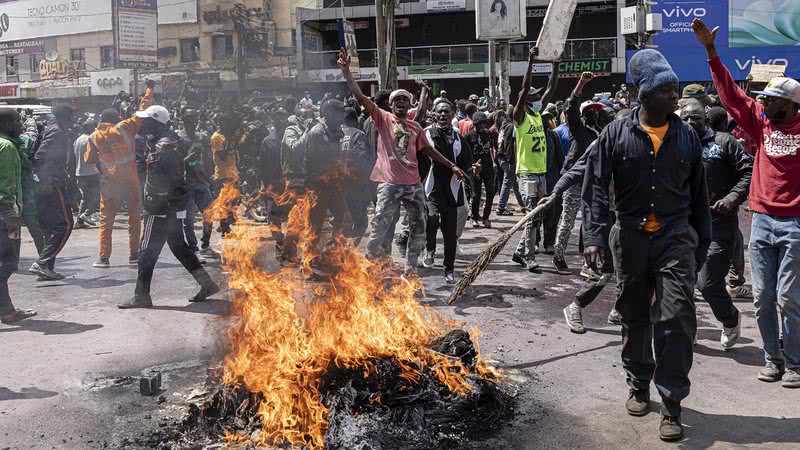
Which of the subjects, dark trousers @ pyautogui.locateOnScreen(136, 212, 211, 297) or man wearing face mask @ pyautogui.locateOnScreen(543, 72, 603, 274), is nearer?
dark trousers @ pyautogui.locateOnScreen(136, 212, 211, 297)

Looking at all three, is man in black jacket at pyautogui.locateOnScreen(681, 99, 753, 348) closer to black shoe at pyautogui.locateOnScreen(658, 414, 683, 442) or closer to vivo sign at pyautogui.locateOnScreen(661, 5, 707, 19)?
black shoe at pyautogui.locateOnScreen(658, 414, 683, 442)

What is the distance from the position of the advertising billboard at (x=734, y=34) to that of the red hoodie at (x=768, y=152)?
3297 centimetres

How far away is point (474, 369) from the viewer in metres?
4.89

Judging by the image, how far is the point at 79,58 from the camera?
22109mm

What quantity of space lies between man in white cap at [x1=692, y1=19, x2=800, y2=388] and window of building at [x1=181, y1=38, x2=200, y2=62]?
391 cm

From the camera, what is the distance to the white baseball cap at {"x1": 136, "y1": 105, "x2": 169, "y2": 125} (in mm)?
7613

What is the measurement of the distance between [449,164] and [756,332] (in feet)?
10.9

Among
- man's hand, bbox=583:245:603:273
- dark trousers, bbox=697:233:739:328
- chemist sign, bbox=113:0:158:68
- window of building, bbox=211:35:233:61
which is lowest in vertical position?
dark trousers, bbox=697:233:739:328

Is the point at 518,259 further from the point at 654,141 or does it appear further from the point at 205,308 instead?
the point at 654,141

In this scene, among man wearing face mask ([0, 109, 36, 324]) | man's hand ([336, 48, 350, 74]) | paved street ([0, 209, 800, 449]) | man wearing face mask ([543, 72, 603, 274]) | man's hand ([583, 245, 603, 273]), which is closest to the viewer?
paved street ([0, 209, 800, 449])

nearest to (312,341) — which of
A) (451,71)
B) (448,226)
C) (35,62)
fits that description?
(448,226)

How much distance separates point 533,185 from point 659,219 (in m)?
5.75

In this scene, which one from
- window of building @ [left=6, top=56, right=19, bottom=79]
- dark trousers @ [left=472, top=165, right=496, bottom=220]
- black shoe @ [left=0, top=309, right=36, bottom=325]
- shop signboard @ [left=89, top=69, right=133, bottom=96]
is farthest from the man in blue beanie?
window of building @ [left=6, top=56, right=19, bottom=79]

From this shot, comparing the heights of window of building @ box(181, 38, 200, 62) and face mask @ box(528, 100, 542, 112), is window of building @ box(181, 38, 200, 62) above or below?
above
